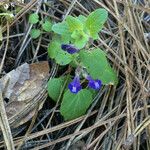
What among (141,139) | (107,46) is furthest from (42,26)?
(141,139)

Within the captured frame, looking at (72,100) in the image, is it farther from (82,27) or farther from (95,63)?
(82,27)

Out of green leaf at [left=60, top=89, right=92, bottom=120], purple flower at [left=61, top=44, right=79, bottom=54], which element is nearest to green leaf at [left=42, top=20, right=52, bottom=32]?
purple flower at [left=61, top=44, right=79, bottom=54]

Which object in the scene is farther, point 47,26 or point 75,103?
point 47,26

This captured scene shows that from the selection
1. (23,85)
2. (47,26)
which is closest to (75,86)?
(23,85)

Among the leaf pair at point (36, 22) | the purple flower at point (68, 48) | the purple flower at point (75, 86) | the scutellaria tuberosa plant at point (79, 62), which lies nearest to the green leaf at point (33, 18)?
the leaf pair at point (36, 22)

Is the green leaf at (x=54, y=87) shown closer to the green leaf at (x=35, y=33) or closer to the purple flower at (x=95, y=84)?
the purple flower at (x=95, y=84)

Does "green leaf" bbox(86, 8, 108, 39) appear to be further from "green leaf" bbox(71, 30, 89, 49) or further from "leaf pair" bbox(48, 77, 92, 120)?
"leaf pair" bbox(48, 77, 92, 120)
